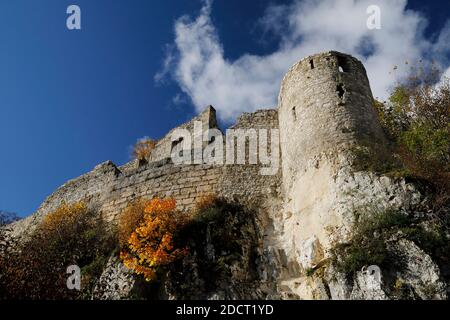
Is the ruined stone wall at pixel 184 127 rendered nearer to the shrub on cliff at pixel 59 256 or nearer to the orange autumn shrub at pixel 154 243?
the shrub on cliff at pixel 59 256

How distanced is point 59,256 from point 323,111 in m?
8.33

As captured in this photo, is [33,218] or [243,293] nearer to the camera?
[243,293]

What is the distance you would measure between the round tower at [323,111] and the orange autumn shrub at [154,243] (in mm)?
3429

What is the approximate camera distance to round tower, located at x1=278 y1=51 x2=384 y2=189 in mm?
12344

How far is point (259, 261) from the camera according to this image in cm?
1166

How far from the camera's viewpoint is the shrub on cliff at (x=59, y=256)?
9.95 metres

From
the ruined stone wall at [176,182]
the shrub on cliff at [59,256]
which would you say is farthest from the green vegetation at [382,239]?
the shrub on cliff at [59,256]

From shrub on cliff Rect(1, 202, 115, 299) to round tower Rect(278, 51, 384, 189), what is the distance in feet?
19.4

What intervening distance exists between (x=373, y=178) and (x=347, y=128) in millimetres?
2046

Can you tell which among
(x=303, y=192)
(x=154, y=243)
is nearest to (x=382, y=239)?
(x=303, y=192)

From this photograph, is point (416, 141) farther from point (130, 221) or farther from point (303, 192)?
point (130, 221)

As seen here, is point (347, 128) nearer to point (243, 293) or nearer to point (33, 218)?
point (243, 293)

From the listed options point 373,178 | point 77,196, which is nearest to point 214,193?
point 373,178
